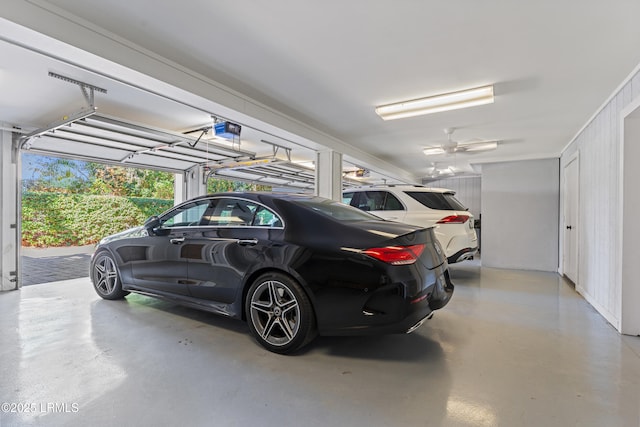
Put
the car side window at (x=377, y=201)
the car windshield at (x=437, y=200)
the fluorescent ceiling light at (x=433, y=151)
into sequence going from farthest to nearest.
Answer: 1. the fluorescent ceiling light at (x=433, y=151)
2. the car side window at (x=377, y=201)
3. the car windshield at (x=437, y=200)

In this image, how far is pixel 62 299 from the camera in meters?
3.97

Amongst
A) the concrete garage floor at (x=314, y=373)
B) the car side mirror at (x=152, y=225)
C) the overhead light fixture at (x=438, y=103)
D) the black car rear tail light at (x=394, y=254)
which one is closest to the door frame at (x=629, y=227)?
the concrete garage floor at (x=314, y=373)

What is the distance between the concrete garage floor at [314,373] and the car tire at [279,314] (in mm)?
126

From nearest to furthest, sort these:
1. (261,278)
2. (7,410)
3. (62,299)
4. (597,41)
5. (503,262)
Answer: (7,410) → (597,41) → (261,278) → (62,299) → (503,262)

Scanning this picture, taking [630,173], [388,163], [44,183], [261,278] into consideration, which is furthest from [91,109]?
[44,183]

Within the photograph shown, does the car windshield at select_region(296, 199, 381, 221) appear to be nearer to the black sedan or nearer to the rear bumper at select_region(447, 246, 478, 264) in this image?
the black sedan

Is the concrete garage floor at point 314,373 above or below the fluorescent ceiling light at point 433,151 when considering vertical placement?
below

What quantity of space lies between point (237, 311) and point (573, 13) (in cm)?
344

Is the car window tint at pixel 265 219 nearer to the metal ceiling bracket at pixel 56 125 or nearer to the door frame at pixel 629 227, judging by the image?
the metal ceiling bracket at pixel 56 125

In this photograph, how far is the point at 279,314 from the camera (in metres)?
2.47

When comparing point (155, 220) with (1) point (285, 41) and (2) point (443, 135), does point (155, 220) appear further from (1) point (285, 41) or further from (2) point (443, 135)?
(2) point (443, 135)

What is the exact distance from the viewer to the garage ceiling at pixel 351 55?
82.3 inches

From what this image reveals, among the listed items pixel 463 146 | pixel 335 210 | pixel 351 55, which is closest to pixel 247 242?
pixel 335 210

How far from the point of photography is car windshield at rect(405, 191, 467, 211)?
16.3ft
